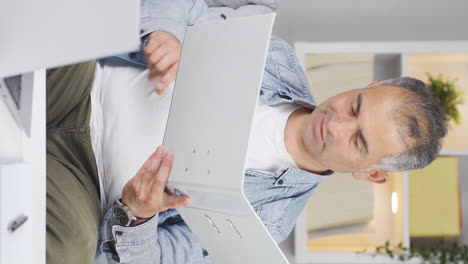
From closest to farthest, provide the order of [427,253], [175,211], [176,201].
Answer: [176,201]
[175,211]
[427,253]

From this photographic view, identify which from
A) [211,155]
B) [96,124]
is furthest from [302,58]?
[211,155]

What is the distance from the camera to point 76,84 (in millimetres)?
1248

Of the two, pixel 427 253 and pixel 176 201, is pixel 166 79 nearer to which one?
pixel 176 201

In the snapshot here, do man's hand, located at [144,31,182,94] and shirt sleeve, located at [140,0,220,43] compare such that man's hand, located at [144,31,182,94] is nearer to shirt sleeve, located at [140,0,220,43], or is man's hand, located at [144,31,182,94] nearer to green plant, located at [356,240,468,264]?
shirt sleeve, located at [140,0,220,43]

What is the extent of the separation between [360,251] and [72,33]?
75.3 inches

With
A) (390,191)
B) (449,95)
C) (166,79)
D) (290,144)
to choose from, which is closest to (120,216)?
(166,79)

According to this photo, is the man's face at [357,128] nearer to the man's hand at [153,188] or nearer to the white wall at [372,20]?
the man's hand at [153,188]

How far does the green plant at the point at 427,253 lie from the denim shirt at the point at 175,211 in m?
0.83

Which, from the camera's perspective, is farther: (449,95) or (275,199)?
(449,95)

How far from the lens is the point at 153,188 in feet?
3.42

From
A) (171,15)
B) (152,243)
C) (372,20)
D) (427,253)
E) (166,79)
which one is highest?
(372,20)

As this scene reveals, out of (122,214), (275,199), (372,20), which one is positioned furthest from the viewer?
(372,20)

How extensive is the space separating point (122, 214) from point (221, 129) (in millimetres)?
373

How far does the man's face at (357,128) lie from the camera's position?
1.30 meters
